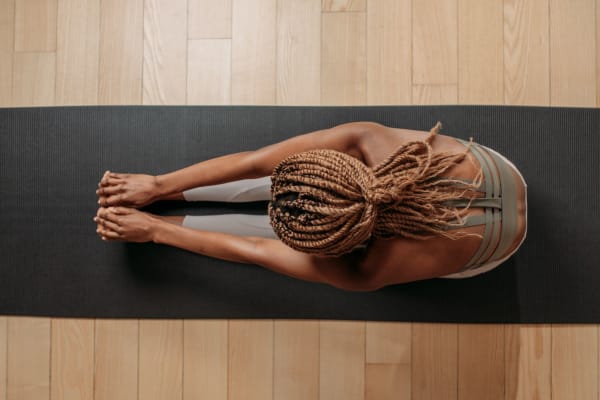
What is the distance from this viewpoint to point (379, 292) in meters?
1.30

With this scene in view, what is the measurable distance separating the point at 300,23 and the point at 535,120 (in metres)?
0.74

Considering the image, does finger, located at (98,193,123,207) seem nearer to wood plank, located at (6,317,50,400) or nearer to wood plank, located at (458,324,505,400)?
wood plank, located at (6,317,50,400)

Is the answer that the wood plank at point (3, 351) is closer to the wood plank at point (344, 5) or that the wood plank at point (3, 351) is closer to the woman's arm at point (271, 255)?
the woman's arm at point (271, 255)

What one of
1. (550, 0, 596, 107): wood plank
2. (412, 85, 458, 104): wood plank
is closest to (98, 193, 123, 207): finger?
(412, 85, 458, 104): wood plank

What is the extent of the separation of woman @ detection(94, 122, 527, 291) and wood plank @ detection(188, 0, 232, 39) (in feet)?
1.55

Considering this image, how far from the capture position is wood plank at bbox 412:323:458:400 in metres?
1.31

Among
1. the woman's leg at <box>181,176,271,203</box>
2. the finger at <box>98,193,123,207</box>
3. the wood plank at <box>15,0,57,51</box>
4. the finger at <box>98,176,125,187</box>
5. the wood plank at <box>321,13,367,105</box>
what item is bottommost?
the finger at <box>98,193,123,207</box>

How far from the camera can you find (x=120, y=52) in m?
1.39

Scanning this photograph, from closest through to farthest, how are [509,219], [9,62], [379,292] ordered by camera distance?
[509,219], [379,292], [9,62]

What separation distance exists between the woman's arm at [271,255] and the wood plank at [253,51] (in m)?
0.44

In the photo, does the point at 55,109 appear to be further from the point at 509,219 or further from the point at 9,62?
the point at 509,219

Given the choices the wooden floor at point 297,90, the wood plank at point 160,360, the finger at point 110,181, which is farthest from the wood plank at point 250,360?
the finger at point 110,181

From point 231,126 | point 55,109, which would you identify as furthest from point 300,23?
point 55,109

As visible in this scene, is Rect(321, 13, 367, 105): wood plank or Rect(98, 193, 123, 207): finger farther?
Rect(321, 13, 367, 105): wood plank
